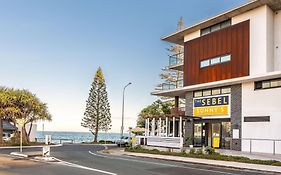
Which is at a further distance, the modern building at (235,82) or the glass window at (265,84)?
the glass window at (265,84)

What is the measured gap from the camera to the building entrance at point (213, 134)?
3005 centimetres

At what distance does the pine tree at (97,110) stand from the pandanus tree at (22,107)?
14857mm

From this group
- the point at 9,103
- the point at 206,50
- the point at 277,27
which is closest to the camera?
the point at 277,27

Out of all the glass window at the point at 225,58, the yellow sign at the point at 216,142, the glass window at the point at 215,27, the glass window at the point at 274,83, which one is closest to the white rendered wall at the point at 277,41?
the glass window at the point at 274,83

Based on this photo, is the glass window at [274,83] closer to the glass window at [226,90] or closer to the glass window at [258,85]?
the glass window at [258,85]

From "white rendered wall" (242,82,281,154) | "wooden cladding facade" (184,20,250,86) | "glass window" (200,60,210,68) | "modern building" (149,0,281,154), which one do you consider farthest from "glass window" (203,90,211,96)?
"white rendered wall" (242,82,281,154)

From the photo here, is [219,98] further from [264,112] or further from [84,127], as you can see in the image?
[84,127]

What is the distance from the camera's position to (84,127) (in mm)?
61188

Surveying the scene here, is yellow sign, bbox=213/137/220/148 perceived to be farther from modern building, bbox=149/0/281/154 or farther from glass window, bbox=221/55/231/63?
glass window, bbox=221/55/231/63

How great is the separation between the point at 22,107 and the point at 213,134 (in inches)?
987

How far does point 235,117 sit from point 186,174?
46.5 feet

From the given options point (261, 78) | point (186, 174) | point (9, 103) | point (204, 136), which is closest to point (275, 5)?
point (261, 78)

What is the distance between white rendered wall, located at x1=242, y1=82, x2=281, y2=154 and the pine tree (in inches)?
1420

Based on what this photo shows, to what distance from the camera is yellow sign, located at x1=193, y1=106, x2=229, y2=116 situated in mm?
29953
